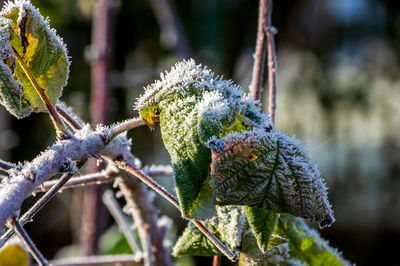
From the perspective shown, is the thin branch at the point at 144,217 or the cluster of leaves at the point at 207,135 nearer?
the cluster of leaves at the point at 207,135

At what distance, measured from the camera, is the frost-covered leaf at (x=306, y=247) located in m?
0.69

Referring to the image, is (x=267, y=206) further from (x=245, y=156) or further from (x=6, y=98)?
(x=6, y=98)

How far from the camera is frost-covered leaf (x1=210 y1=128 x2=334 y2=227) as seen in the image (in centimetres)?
47

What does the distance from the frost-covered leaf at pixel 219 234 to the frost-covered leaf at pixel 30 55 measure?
0.87 ft

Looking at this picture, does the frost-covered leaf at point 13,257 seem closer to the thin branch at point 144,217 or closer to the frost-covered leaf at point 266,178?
the thin branch at point 144,217

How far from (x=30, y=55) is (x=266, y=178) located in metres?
0.32

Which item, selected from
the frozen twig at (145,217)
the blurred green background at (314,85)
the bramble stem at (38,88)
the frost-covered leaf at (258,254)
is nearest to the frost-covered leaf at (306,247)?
the frost-covered leaf at (258,254)

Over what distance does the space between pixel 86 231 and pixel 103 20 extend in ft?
2.76

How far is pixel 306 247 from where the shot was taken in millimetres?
692

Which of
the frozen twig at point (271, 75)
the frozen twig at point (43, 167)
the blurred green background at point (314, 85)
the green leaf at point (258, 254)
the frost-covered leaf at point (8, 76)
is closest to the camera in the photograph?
the frozen twig at point (43, 167)

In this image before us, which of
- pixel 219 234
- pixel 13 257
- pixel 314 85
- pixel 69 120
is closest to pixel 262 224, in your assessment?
pixel 219 234

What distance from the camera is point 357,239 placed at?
445 centimetres

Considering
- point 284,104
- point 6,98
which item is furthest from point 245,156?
point 284,104

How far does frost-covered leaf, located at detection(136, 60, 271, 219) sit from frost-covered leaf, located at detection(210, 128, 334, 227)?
2 centimetres
